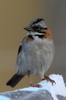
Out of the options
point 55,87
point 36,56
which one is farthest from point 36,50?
point 55,87

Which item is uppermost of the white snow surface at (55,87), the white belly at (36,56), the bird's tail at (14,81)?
the white snow surface at (55,87)

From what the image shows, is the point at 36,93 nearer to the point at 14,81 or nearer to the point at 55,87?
the point at 55,87

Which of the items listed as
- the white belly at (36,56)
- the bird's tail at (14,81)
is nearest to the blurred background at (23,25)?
the bird's tail at (14,81)

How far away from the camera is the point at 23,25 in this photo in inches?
176

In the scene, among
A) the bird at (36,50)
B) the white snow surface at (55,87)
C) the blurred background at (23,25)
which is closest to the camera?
the white snow surface at (55,87)

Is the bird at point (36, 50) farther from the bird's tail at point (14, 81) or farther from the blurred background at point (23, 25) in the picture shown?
the blurred background at point (23, 25)

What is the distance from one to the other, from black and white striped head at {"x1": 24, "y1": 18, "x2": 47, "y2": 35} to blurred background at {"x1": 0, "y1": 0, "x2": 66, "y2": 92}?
1.32 metres

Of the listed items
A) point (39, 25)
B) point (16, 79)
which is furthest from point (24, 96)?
point (16, 79)

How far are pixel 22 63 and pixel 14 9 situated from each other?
1.54m

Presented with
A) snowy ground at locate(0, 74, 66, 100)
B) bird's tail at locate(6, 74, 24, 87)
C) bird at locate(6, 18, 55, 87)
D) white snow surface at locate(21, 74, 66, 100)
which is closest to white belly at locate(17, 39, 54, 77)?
bird at locate(6, 18, 55, 87)

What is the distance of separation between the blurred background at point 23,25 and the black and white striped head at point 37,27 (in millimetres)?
1316

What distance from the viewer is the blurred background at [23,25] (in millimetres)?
4324

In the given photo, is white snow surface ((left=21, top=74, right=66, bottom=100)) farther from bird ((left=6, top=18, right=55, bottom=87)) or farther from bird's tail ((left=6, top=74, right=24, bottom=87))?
bird's tail ((left=6, top=74, right=24, bottom=87))

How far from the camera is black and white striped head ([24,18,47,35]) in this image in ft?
9.40
